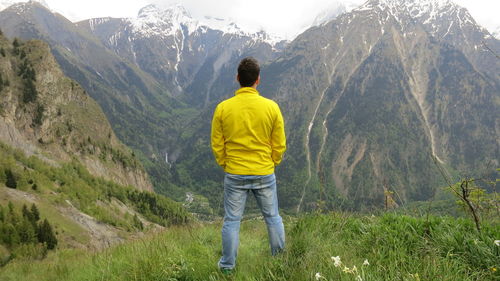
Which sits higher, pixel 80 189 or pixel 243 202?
pixel 243 202

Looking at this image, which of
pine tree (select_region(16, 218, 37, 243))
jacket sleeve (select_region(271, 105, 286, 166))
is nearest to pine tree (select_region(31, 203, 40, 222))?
pine tree (select_region(16, 218, 37, 243))

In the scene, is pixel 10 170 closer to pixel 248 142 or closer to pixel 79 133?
pixel 248 142

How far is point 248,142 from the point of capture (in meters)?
5.81

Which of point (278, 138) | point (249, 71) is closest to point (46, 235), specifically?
point (278, 138)

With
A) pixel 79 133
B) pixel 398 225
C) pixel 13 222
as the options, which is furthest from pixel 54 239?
pixel 79 133

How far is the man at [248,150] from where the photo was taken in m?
5.73

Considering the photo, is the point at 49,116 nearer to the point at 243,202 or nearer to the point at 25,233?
the point at 25,233

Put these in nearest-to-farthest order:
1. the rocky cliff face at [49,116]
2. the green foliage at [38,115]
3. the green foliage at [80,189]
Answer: the green foliage at [80,189] → the rocky cliff face at [49,116] → the green foliage at [38,115]

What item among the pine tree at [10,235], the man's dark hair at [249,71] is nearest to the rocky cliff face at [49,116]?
the pine tree at [10,235]

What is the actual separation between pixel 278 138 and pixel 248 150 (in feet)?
2.08

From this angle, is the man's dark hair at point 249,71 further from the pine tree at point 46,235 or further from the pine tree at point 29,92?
the pine tree at point 29,92

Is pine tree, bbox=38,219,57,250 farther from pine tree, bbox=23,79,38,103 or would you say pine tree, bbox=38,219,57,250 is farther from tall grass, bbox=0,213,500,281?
pine tree, bbox=23,79,38,103

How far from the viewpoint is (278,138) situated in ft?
19.9

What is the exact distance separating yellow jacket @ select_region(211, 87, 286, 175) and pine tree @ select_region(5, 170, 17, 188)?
55.0 m
